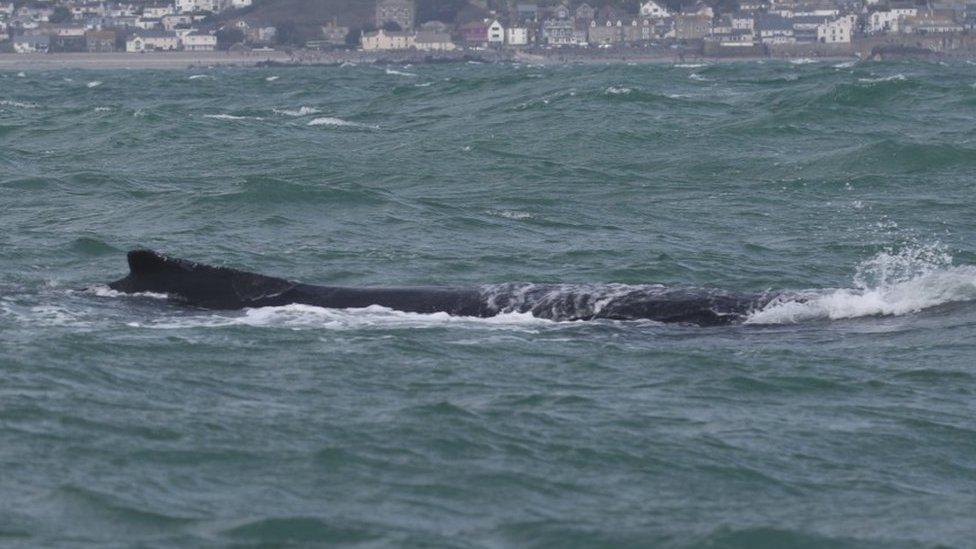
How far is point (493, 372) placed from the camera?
47.7 feet

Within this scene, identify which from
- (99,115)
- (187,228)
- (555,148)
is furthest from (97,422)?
(99,115)

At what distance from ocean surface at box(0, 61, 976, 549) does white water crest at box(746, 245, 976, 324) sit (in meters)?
0.05

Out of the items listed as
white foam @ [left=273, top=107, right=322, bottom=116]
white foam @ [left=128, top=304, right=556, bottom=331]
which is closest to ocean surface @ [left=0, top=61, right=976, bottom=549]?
white foam @ [left=128, top=304, right=556, bottom=331]

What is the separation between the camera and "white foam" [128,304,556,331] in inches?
641

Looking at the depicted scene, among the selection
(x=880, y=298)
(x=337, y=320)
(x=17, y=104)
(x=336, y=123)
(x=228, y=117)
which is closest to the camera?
(x=337, y=320)

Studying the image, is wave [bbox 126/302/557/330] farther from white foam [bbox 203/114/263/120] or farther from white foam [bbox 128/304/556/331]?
white foam [bbox 203/114/263/120]

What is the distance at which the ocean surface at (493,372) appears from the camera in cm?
1083

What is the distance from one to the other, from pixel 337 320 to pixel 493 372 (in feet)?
8.24

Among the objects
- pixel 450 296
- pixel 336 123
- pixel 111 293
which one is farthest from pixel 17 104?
pixel 450 296

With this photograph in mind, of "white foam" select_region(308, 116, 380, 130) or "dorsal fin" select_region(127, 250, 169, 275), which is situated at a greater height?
"dorsal fin" select_region(127, 250, 169, 275)

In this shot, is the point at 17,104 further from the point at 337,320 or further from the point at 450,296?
the point at 337,320

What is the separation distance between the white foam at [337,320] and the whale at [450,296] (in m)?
0.18

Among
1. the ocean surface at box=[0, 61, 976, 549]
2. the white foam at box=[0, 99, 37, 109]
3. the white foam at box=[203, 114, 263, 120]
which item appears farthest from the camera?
the white foam at box=[0, 99, 37, 109]

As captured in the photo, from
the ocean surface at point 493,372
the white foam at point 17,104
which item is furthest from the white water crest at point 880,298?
the white foam at point 17,104
